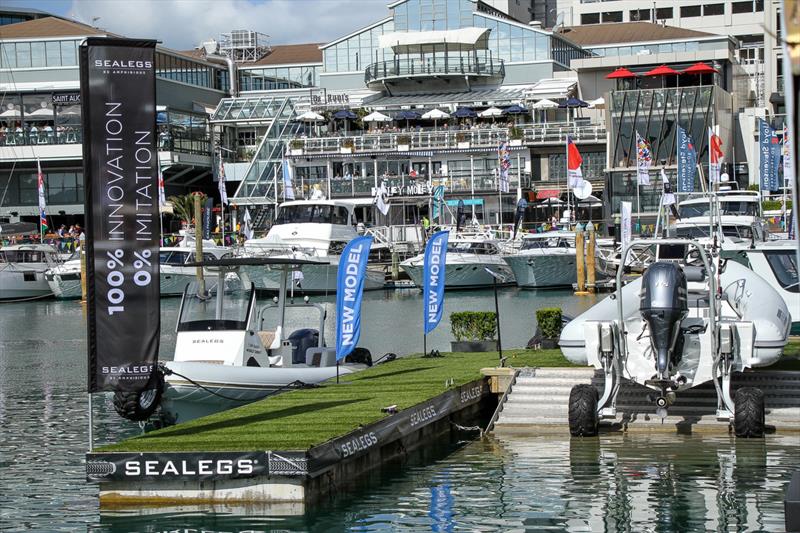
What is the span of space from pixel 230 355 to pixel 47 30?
227 feet

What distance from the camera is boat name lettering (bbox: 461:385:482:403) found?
65.2 feet

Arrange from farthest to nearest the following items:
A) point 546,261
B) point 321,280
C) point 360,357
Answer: point 546,261, point 321,280, point 360,357

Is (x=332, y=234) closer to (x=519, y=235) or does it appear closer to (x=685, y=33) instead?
(x=519, y=235)

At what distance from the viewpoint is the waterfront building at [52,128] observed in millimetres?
80438

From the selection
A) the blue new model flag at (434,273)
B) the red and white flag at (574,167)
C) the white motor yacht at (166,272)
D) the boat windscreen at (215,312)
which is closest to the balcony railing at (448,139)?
the white motor yacht at (166,272)

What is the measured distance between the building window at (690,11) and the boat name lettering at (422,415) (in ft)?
328

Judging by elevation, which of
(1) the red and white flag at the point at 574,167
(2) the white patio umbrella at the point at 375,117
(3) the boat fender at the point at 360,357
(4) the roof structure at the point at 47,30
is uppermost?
(4) the roof structure at the point at 47,30

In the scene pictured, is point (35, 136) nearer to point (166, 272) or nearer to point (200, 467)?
point (166, 272)

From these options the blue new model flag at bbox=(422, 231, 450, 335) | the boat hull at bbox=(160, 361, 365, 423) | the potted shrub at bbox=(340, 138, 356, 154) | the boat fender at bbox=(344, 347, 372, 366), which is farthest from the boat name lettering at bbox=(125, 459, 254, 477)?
the potted shrub at bbox=(340, 138, 356, 154)

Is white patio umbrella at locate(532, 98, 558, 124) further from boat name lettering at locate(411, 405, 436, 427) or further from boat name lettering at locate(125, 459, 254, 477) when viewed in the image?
boat name lettering at locate(125, 459, 254, 477)

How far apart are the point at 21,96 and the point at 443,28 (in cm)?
2780

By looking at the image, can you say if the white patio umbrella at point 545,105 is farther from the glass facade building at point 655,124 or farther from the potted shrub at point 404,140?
the potted shrub at point 404,140

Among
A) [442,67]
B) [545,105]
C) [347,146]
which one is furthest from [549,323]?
[442,67]

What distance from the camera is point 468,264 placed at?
59.9 metres
